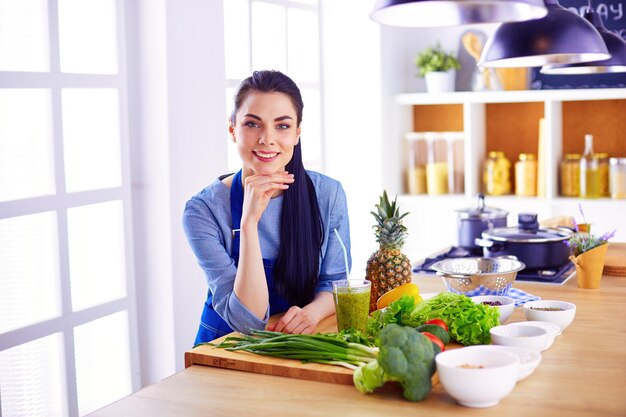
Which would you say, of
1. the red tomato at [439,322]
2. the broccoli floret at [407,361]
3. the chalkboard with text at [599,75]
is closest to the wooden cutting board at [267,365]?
the broccoli floret at [407,361]

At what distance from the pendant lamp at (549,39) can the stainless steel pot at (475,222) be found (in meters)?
0.90

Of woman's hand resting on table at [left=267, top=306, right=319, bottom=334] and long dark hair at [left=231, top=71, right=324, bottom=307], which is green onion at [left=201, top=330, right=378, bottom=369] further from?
long dark hair at [left=231, top=71, right=324, bottom=307]

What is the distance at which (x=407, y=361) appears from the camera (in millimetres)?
1604

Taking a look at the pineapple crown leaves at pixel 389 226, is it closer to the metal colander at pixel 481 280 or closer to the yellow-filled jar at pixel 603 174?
the metal colander at pixel 481 280

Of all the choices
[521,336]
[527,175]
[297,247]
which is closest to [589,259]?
[521,336]

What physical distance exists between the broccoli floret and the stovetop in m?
1.26

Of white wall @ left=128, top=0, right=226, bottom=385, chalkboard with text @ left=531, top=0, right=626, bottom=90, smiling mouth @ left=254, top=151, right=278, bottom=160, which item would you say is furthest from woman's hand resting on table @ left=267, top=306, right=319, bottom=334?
chalkboard with text @ left=531, top=0, right=626, bottom=90

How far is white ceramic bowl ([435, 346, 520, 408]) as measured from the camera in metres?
1.54

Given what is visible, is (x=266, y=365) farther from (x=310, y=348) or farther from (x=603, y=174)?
(x=603, y=174)

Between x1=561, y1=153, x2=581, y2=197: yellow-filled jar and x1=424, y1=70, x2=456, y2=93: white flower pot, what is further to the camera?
x1=424, y1=70, x2=456, y2=93: white flower pot

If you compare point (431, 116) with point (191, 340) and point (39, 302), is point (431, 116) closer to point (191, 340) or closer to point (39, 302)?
point (191, 340)

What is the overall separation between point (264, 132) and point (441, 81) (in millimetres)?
2631

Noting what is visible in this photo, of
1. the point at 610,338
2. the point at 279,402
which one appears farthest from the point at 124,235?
the point at 610,338

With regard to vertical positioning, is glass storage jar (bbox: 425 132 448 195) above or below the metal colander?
above
